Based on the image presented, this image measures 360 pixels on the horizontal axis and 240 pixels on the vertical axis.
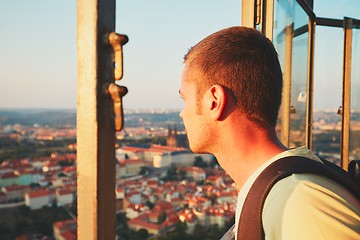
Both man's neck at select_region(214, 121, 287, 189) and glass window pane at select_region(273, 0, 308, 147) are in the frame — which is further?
glass window pane at select_region(273, 0, 308, 147)

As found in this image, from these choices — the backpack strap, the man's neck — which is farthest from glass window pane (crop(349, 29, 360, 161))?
the backpack strap

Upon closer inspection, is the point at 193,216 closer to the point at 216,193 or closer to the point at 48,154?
the point at 216,193

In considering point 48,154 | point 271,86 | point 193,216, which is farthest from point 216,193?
point 271,86

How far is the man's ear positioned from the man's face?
30 mm

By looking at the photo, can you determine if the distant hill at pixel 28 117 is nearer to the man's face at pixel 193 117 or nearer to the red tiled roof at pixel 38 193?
the red tiled roof at pixel 38 193

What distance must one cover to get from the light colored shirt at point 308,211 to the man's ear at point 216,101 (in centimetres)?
26

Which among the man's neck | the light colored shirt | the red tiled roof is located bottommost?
the red tiled roof

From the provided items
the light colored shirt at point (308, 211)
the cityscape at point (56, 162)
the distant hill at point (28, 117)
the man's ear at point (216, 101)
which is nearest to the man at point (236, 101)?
the man's ear at point (216, 101)

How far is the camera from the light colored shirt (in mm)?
581

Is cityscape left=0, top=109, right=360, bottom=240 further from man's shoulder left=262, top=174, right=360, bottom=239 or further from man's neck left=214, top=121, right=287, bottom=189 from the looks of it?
man's shoulder left=262, top=174, right=360, bottom=239

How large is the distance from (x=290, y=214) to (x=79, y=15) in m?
0.50

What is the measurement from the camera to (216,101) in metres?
0.87

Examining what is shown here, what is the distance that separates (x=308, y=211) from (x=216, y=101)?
352mm

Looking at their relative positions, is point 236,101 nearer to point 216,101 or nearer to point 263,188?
point 216,101
